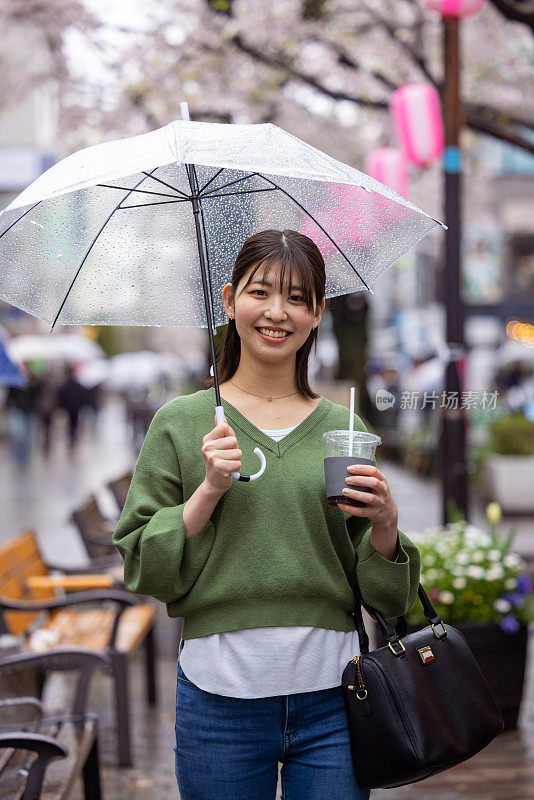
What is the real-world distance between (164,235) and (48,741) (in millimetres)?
1567

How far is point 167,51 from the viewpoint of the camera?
1346cm

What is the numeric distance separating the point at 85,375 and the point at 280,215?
94.4 ft

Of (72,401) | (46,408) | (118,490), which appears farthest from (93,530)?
(72,401)

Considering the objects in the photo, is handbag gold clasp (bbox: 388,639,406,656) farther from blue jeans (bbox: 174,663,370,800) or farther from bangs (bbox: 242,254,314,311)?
bangs (bbox: 242,254,314,311)

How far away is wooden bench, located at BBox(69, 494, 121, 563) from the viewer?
6676mm

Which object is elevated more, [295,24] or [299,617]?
[295,24]

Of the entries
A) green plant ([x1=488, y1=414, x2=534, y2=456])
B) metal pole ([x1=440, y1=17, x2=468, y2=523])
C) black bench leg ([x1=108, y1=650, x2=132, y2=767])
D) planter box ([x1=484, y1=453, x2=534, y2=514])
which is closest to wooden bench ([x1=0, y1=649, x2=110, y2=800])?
black bench leg ([x1=108, y1=650, x2=132, y2=767])

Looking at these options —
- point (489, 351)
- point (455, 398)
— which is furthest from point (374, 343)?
point (455, 398)

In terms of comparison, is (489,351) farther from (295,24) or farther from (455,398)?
(455,398)

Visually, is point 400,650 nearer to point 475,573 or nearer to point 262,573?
point 262,573

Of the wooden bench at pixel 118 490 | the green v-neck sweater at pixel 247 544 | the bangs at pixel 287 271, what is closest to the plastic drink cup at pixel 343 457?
the green v-neck sweater at pixel 247 544

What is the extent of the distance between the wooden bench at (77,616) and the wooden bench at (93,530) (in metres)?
0.48

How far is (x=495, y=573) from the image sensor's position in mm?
4934

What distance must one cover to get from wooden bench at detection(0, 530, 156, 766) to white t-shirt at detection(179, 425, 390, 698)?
249 centimetres
